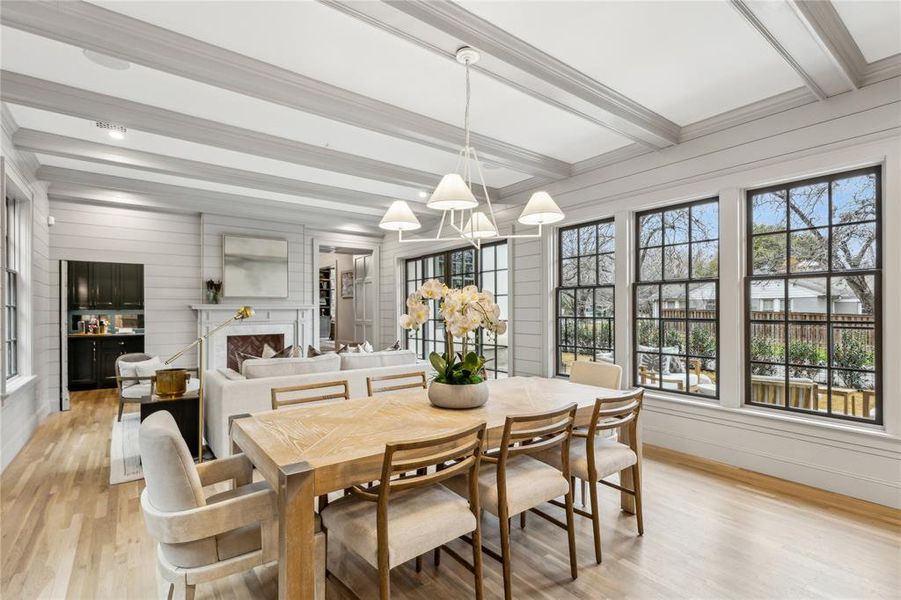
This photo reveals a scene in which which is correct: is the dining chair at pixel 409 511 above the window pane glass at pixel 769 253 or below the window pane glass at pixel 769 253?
below

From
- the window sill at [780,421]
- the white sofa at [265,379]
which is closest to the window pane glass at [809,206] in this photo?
the window sill at [780,421]

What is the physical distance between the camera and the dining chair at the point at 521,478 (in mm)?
2043

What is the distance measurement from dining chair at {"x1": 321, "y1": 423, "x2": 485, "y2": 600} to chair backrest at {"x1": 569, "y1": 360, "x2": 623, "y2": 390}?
182cm

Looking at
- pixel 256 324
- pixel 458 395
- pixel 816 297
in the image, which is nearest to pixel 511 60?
pixel 458 395

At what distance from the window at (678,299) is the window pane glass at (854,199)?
0.82 m

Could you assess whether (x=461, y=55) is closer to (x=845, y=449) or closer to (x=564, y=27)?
(x=564, y=27)

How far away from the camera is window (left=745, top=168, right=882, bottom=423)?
3129 millimetres

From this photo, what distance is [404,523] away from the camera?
1.78m

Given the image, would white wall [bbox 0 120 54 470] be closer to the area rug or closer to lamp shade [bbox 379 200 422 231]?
the area rug

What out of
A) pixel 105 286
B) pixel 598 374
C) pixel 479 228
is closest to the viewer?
pixel 479 228

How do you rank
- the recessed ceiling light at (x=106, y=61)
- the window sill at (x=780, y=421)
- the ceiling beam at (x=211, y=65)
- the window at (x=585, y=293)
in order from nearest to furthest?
the ceiling beam at (x=211, y=65)
the recessed ceiling light at (x=106, y=61)
the window sill at (x=780, y=421)
the window at (x=585, y=293)

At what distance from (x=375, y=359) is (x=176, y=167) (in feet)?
9.78

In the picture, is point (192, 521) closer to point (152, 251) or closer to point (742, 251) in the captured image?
point (742, 251)

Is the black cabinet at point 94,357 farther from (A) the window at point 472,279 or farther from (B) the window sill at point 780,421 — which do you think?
(B) the window sill at point 780,421
